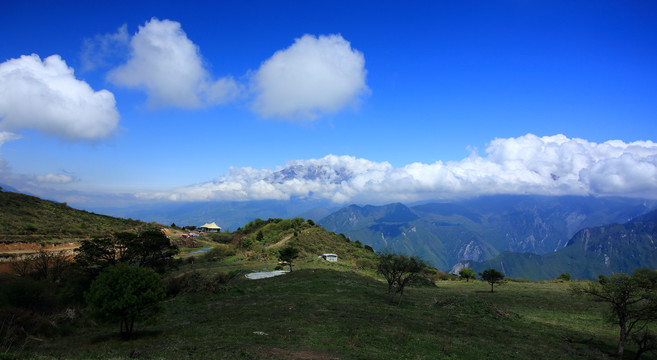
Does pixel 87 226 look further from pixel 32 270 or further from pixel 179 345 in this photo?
pixel 179 345

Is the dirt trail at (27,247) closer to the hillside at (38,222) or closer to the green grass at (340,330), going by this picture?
the hillside at (38,222)

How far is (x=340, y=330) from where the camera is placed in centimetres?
2375

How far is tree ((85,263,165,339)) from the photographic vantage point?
1898 centimetres

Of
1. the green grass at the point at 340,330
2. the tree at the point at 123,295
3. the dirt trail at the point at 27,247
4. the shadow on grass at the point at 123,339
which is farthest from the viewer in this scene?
the dirt trail at the point at 27,247

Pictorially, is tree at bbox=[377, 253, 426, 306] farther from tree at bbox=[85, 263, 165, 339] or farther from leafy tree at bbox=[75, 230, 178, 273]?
leafy tree at bbox=[75, 230, 178, 273]

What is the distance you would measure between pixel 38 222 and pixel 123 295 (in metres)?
83.2

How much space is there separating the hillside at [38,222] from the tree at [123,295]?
203 feet

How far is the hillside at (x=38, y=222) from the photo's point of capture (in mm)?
64963

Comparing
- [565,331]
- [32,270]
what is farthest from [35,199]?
[565,331]

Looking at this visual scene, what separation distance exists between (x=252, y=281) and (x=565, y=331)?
42508 millimetres

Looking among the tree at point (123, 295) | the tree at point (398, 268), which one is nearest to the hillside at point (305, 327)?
the tree at point (123, 295)

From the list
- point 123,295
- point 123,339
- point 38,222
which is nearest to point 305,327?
point 123,339

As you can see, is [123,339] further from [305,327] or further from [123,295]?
[305,327]

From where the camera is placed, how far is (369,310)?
107 feet
